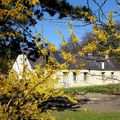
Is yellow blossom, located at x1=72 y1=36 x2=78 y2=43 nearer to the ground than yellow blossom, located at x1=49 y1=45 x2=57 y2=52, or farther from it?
farther from it

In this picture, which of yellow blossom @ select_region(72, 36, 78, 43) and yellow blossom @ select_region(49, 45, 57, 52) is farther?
yellow blossom @ select_region(49, 45, 57, 52)

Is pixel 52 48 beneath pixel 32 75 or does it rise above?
above

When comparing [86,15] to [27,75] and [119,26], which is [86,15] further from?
[27,75]

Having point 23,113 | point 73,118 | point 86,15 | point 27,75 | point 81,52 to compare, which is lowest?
point 73,118

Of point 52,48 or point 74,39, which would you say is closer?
point 74,39

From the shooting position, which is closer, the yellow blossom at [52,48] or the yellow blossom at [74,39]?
the yellow blossom at [74,39]

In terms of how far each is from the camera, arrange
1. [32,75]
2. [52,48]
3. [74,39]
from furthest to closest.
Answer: [32,75]
[52,48]
[74,39]

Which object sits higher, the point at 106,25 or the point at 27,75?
the point at 106,25

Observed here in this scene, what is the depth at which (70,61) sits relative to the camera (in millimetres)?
3078

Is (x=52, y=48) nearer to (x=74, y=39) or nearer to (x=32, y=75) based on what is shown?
(x=74, y=39)

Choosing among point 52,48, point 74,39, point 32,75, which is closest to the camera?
point 74,39

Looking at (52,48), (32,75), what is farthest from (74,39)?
(32,75)

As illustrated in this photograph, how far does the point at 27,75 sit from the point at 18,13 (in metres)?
0.80

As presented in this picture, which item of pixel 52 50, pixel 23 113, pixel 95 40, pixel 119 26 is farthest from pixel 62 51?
pixel 23 113
